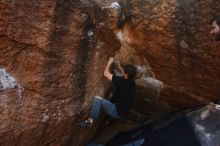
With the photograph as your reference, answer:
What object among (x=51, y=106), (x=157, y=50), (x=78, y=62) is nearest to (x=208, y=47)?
(x=157, y=50)

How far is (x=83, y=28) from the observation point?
4.18 metres

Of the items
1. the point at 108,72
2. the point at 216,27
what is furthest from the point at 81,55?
the point at 216,27

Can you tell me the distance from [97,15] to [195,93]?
178 centimetres

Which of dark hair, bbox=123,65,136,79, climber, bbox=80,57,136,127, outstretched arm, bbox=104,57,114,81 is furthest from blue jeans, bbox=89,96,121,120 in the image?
dark hair, bbox=123,65,136,79

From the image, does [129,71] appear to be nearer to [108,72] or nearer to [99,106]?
[108,72]

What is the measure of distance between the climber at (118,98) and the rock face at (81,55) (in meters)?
0.11

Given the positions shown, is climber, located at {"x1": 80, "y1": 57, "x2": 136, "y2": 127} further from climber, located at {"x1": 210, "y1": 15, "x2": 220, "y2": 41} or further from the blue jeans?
climber, located at {"x1": 210, "y1": 15, "x2": 220, "y2": 41}

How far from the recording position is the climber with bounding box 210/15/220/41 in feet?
12.6

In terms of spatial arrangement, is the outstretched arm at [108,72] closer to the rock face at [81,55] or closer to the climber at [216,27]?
the rock face at [81,55]

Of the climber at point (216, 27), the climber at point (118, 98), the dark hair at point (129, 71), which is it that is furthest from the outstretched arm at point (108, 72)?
the climber at point (216, 27)

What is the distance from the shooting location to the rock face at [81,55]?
150 inches

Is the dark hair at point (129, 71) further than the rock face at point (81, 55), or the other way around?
the dark hair at point (129, 71)

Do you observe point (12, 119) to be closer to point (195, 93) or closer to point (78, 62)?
point (78, 62)

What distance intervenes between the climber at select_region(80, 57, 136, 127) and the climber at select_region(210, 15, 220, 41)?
3.93ft
